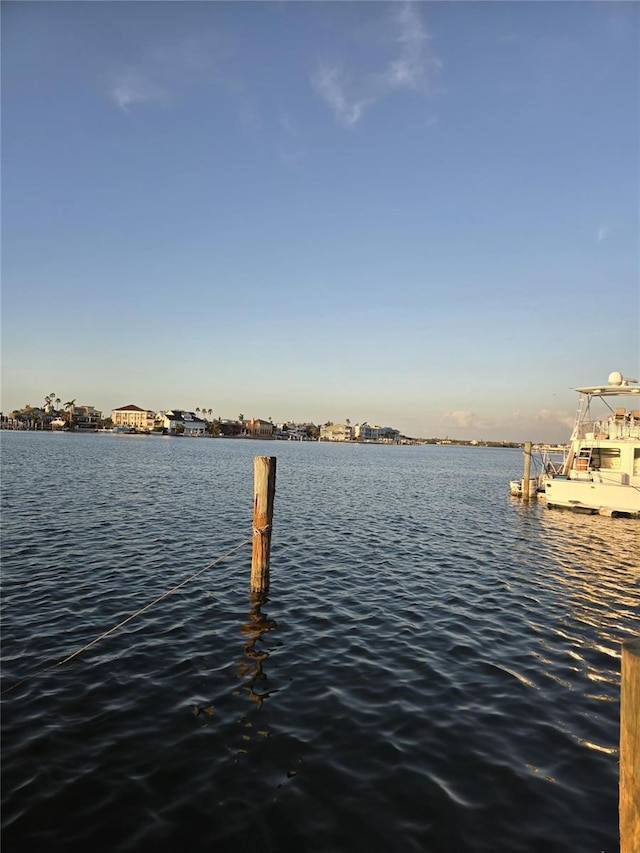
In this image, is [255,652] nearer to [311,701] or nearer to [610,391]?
[311,701]

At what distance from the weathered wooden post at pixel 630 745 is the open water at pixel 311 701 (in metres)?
2.20

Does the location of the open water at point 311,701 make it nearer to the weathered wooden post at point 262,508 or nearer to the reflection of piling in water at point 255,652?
the reflection of piling in water at point 255,652

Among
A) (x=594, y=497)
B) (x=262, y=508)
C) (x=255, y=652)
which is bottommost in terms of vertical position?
(x=255, y=652)

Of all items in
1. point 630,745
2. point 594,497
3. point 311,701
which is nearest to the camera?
point 630,745

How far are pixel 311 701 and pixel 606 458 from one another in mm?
31775

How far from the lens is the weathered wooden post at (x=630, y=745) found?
3807 mm

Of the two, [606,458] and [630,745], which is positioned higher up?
[606,458]

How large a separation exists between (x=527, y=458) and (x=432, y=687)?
33323 millimetres

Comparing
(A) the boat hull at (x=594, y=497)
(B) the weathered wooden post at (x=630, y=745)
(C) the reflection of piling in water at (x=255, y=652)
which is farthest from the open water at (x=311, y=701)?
(A) the boat hull at (x=594, y=497)

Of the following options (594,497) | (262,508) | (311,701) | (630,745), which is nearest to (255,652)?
(311,701)

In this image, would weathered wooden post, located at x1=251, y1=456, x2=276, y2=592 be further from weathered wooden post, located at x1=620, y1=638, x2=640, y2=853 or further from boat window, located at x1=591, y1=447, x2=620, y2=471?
boat window, located at x1=591, y1=447, x2=620, y2=471

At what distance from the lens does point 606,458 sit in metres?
33.4

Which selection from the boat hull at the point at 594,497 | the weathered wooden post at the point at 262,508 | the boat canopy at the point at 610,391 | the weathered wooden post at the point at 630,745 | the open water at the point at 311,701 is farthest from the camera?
the boat canopy at the point at 610,391

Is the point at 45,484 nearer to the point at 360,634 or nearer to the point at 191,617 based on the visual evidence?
the point at 191,617
